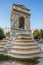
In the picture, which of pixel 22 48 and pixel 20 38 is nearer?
pixel 22 48

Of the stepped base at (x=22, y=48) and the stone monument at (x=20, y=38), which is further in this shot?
the stone monument at (x=20, y=38)

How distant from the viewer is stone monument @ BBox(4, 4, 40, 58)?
53.7ft

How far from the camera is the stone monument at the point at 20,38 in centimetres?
1638

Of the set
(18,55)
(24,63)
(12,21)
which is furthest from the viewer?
(12,21)

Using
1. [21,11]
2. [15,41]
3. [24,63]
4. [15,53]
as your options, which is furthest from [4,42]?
[24,63]

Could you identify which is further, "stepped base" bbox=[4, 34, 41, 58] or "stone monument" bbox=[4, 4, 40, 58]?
"stone monument" bbox=[4, 4, 40, 58]

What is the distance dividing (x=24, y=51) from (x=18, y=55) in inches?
35.3

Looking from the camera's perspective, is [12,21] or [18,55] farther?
[12,21]

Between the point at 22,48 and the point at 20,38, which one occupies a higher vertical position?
the point at 20,38

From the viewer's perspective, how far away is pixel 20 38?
58.2 feet

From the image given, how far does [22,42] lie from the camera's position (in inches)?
679

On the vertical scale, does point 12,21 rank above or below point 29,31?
above

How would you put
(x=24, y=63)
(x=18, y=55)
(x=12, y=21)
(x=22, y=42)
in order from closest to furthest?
1. (x=24, y=63)
2. (x=18, y=55)
3. (x=22, y=42)
4. (x=12, y=21)

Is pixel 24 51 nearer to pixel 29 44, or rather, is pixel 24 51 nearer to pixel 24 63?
pixel 29 44
